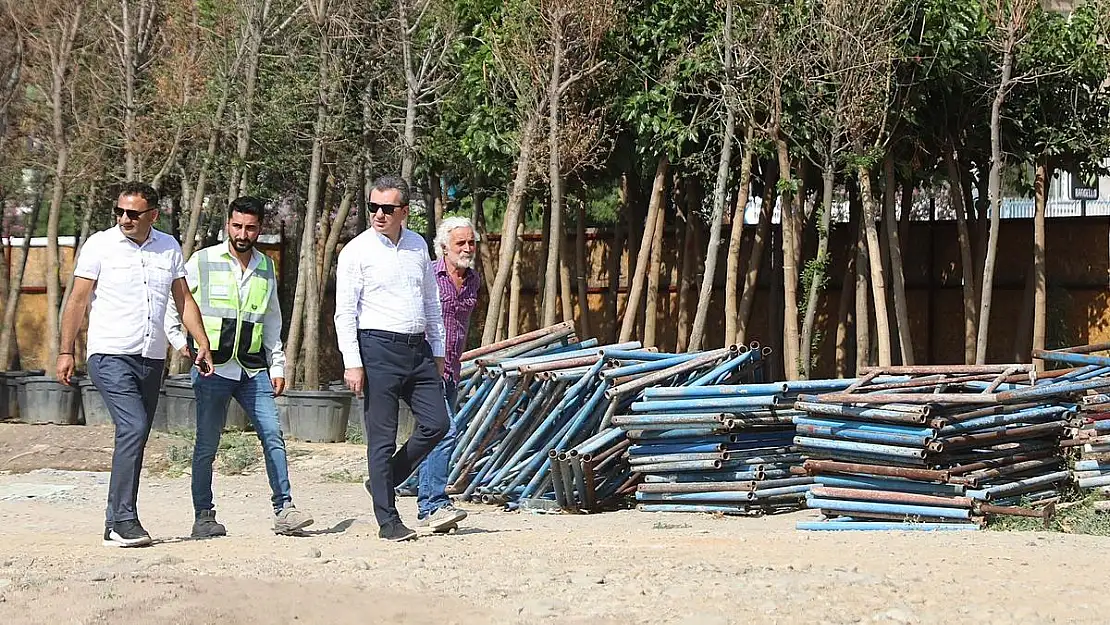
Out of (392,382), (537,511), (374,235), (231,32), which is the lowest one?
(537,511)

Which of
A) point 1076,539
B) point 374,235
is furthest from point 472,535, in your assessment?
point 1076,539

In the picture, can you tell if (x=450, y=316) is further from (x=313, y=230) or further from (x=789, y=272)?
(x=313, y=230)

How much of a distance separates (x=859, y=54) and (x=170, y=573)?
877cm

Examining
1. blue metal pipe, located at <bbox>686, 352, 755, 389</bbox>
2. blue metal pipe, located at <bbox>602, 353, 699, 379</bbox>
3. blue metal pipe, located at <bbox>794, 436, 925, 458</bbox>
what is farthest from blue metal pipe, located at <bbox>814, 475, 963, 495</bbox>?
blue metal pipe, located at <bbox>602, 353, 699, 379</bbox>

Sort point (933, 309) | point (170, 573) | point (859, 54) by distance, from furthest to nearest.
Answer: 1. point (933, 309)
2. point (859, 54)
3. point (170, 573)

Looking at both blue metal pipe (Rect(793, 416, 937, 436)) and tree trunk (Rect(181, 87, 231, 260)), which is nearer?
blue metal pipe (Rect(793, 416, 937, 436))

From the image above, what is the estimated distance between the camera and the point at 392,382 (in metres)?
7.68

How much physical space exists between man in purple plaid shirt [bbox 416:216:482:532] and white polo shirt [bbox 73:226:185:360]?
5.39 feet

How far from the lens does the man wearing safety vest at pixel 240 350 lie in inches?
313

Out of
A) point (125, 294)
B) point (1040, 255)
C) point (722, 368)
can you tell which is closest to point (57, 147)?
point (722, 368)

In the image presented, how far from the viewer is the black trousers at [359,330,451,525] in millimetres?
7676

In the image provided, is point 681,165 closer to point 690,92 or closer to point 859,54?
point 690,92

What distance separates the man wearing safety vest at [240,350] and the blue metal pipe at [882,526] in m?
2.82

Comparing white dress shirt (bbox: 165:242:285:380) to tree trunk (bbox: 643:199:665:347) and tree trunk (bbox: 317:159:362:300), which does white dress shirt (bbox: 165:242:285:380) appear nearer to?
tree trunk (bbox: 643:199:665:347)
